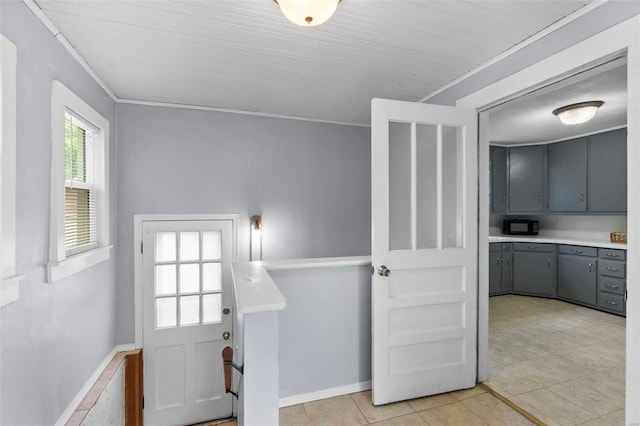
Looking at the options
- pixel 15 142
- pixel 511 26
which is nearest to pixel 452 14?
pixel 511 26

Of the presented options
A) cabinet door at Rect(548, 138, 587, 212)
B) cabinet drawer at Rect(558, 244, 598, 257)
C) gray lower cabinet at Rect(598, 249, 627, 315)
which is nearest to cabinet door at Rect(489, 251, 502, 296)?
cabinet drawer at Rect(558, 244, 598, 257)

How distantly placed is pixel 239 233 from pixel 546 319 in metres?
3.89

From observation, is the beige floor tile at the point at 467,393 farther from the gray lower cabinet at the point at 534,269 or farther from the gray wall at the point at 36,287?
the gray lower cabinet at the point at 534,269

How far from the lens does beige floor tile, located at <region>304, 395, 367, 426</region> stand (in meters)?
2.00

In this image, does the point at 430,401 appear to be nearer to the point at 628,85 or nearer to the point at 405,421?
the point at 405,421

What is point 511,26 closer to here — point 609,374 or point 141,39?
point 141,39

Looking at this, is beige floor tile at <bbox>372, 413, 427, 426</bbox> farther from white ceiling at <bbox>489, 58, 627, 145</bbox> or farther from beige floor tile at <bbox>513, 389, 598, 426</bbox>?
white ceiling at <bbox>489, 58, 627, 145</bbox>

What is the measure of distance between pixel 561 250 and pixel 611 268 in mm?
680

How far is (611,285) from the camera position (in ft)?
13.3

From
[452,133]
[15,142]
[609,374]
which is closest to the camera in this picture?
[15,142]

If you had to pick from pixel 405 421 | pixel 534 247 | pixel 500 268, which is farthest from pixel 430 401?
pixel 534 247

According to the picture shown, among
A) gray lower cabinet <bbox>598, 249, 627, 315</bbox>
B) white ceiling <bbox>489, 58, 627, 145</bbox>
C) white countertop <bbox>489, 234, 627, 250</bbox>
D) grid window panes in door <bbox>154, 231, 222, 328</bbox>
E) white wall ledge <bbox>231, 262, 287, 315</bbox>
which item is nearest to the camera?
white wall ledge <bbox>231, 262, 287, 315</bbox>

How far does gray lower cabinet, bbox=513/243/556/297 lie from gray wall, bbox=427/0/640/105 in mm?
3676

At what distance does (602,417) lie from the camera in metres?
2.00
